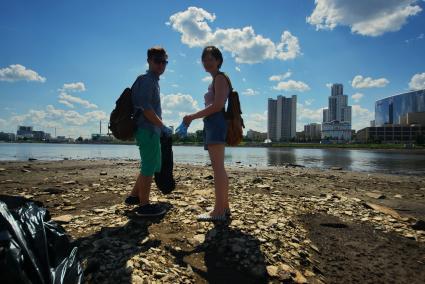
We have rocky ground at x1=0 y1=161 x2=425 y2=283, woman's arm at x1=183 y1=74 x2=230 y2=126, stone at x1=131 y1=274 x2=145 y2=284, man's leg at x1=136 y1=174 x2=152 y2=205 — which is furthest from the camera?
man's leg at x1=136 y1=174 x2=152 y2=205

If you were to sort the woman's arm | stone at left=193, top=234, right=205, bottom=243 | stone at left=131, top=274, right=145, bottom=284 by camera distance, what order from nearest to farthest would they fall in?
1. stone at left=131, top=274, right=145, bottom=284
2. stone at left=193, top=234, right=205, bottom=243
3. the woman's arm

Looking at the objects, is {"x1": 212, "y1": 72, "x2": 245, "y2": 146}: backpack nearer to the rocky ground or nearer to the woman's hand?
the woman's hand

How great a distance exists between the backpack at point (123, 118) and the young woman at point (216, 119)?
31.2 inches

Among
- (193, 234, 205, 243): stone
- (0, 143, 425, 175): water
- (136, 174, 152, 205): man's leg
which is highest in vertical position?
(136, 174, 152, 205): man's leg

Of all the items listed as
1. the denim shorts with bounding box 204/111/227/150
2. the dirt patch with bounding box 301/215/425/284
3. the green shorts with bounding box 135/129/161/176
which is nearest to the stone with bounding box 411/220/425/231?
the dirt patch with bounding box 301/215/425/284

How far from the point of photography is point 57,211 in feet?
16.5

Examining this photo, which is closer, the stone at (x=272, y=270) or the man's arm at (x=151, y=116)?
the stone at (x=272, y=270)

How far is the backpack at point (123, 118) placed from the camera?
170 inches

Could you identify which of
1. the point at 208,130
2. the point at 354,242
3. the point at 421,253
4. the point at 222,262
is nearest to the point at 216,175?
the point at 208,130

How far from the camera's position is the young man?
13.8ft

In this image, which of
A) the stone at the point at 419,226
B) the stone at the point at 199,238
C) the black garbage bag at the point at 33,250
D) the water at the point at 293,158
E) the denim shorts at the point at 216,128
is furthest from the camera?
the water at the point at 293,158

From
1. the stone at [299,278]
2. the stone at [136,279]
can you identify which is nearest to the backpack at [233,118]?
the stone at [299,278]

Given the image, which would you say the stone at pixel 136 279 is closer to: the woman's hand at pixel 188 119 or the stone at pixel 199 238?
the stone at pixel 199 238

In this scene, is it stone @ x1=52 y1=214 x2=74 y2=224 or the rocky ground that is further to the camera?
stone @ x1=52 y1=214 x2=74 y2=224
